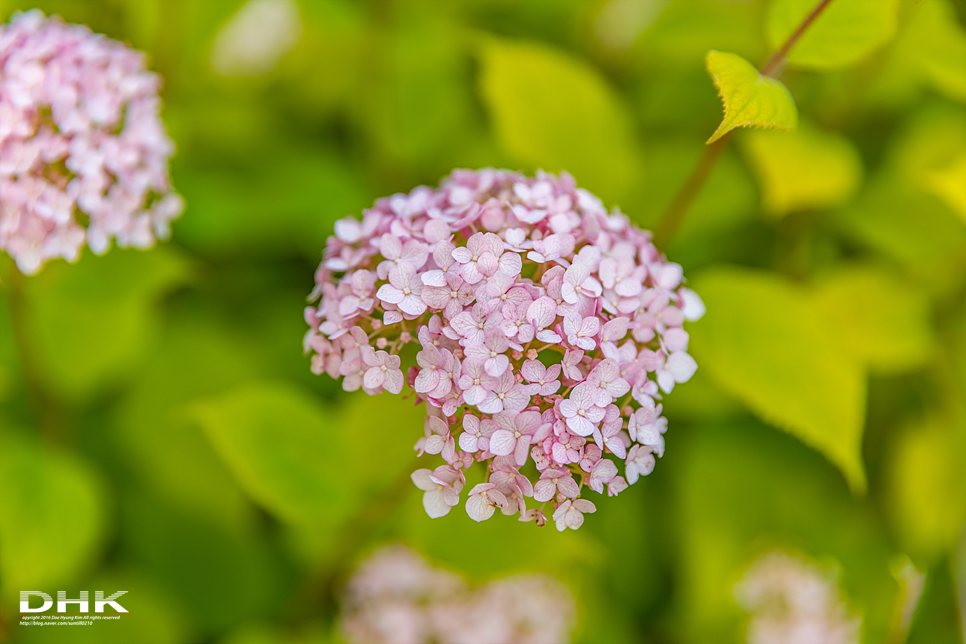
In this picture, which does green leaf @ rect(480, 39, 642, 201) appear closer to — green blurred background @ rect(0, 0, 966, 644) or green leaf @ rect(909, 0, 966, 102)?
green blurred background @ rect(0, 0, 966, 644)

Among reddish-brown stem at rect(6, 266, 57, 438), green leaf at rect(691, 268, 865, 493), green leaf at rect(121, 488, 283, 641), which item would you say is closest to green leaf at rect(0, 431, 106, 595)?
reddish-brown stem at rect(6, 266, 57, 438)

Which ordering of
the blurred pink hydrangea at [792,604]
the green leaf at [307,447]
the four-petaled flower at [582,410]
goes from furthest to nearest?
the blurred pink hydrangea at [792,604]
the green leaf at [307,447]
the four-petaled flower at [582,410]

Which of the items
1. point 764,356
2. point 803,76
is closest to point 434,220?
point 764,356

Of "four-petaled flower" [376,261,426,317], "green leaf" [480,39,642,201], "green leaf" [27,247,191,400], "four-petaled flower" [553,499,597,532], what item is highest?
"green leaf" [480,39,642,201]

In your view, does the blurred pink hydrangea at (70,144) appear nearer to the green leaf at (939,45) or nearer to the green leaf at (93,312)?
the green leaf at (93,312)

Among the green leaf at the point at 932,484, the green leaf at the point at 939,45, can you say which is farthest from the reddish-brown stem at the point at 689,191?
the green leaf at the point at 932,484

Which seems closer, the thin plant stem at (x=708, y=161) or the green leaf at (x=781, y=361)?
the thin plant stem at (x=708, y=161)
